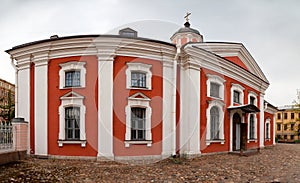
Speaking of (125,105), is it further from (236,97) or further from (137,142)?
(236,97)

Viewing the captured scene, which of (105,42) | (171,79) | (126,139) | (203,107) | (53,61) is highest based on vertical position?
(105,42)

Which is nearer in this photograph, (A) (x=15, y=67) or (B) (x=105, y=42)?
(B) (x=105, y=42)

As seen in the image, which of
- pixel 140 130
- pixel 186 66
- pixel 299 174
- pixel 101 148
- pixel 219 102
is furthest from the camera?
pixel 219 102

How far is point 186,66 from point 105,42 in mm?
4265

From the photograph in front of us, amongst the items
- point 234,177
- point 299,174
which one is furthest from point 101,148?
point 299,174

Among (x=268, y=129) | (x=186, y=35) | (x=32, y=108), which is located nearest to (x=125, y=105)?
(x=32, y=108)

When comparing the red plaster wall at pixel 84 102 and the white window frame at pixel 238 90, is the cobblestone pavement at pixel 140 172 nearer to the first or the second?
the red plaster wall at pixel 84 102

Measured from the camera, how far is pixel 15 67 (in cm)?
1282

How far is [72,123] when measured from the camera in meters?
11.4

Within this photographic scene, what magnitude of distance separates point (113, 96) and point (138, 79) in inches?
59.5

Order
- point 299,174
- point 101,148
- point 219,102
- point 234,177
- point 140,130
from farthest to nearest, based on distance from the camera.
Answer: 1. point 219,102
2. point 140,130
3. point 101,148
4. point 299,174
5. point 234,177

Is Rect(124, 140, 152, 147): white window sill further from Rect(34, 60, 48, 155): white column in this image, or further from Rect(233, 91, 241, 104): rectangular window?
Rect(233, 91, 241, 104): rectangular window

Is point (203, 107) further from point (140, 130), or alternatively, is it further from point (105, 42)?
point (105, 42)

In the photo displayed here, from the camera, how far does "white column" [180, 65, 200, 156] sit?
1212 cm
